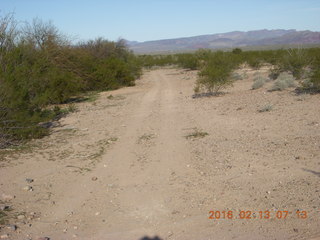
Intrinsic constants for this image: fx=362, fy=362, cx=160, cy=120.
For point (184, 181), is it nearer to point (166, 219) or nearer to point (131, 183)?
point (131, 183)

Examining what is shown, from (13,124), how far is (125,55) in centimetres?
2865

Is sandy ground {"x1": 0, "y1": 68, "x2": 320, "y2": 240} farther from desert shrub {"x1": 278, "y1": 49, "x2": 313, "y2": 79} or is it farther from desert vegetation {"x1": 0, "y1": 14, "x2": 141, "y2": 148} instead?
desert shrub {"x1": 278, "y1": 49, "x2": 313, "y2": 79}

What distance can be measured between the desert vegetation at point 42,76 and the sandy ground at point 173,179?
775mm

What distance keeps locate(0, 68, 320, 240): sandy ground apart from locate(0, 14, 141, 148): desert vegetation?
0.77m

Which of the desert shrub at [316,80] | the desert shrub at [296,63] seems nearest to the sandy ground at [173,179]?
the desert shrub at [316,80]

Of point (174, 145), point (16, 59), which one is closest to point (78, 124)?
point (16, 59)

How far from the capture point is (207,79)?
18.1 m

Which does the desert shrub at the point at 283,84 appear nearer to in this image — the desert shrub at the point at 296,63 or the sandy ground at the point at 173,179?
the desert shrub at the point at 296,63
